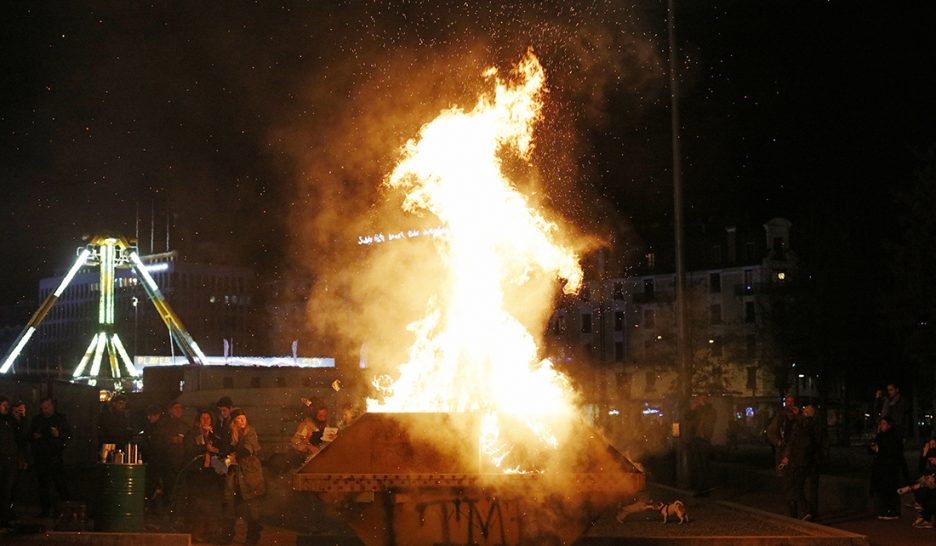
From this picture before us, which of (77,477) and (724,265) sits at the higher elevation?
(724,265)

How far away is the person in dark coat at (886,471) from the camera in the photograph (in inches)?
625

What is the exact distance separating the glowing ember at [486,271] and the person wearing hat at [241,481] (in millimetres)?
1599

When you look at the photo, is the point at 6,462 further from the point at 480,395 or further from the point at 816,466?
the point at 816,466

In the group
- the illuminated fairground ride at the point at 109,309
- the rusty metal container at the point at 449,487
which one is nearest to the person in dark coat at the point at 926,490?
the rusty metal container at the point at 449,487

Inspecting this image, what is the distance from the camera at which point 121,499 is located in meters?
13.0

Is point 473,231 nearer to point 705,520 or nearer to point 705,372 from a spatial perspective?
point 705,520

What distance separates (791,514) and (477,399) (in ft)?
20.6

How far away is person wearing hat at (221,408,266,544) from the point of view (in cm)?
1315

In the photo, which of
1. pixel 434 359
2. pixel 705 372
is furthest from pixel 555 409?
pixel 705 372

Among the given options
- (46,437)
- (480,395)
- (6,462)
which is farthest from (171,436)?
(480,395)

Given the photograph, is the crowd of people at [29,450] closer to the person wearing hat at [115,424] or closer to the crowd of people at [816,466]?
the person wearing hat at [115,424]

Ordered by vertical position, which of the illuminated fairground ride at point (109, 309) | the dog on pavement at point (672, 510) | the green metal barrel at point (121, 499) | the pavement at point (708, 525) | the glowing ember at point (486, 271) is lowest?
the pavement at point (708, 525)

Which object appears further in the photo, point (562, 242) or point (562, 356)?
point (562, 356)

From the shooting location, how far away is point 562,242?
1445 cm
